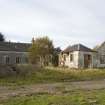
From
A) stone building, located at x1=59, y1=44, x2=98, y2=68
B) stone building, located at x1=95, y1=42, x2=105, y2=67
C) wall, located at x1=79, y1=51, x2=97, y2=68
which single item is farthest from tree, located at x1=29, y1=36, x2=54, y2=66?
stone building, located at x1=95, y1=42, x2=105, y2=67

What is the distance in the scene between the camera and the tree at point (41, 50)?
51.0m

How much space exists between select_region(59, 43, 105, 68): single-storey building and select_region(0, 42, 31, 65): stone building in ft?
39.6

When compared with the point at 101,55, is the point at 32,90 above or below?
below

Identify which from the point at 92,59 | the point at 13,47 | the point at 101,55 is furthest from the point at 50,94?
the point at 13,47

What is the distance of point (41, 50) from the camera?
5106cm

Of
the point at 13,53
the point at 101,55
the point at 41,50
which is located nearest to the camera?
the point at 41,50

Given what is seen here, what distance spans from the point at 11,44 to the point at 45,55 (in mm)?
15566

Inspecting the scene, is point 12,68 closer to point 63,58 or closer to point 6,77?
point 6,77

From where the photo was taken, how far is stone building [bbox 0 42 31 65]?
61034 millimetres

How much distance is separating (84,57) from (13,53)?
17.5 m

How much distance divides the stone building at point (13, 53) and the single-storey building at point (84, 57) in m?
12.1

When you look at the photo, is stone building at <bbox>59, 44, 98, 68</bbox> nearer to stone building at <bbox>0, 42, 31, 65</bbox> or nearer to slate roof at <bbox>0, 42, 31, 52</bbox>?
stone building at <bbox>0, 42, 31, 65</bbox>

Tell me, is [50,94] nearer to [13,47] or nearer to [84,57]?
[84,57]

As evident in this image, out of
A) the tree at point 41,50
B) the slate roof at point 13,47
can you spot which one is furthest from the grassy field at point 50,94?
the slate roof at point 13,47
